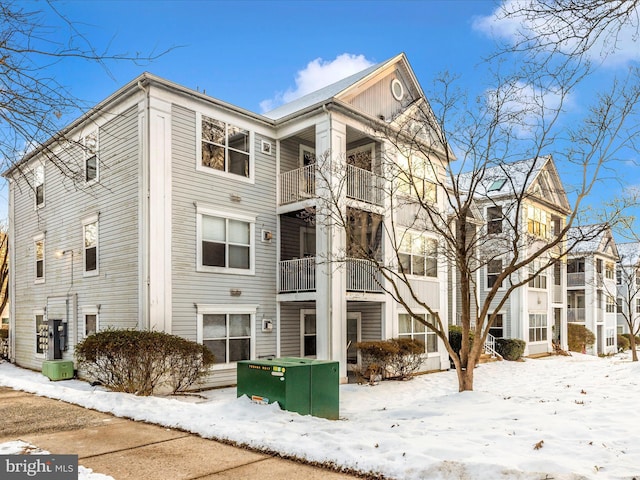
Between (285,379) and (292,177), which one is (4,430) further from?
(292,177)

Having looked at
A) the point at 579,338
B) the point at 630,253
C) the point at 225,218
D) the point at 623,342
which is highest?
the point at 225,218

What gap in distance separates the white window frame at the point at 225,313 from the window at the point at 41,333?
6.17 metres

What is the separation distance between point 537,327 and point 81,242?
902 inches

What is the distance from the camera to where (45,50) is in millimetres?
4414

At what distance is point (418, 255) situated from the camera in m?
18.1

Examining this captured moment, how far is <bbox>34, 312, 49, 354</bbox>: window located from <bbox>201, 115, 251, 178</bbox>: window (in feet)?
25.9

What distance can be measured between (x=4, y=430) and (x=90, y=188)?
8.55m

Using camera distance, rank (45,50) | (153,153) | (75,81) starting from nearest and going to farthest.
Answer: (45,50) < (75,81) < (153,153)

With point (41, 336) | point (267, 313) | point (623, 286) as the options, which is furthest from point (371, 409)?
point (623, 286)

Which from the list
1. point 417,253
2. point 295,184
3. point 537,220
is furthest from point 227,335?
point 537,220

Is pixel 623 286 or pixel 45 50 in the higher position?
pixel 45 50

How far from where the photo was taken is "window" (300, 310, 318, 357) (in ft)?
51.9

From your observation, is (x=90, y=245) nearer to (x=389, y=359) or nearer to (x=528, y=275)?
(x=389, y=359)

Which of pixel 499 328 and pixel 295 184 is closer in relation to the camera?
pixel 295 184
